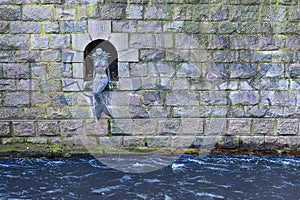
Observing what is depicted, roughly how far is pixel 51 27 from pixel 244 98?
2934 millimetres

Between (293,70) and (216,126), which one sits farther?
(216,126)

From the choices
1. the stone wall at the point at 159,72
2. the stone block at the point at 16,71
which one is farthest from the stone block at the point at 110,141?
the stone block at the point at 16,71

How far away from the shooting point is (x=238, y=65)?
5.03 metres

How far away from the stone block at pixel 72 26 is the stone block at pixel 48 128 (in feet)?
4.37

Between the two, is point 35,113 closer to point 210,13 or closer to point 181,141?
point 181,141

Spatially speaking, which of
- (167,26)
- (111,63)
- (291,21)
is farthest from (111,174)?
(291,21)

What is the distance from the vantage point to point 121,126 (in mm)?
5141

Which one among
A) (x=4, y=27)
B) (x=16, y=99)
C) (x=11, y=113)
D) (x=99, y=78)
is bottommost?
(x=11, y=113)

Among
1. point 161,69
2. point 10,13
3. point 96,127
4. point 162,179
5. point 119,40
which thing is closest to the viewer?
point 162,179

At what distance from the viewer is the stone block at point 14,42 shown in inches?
192

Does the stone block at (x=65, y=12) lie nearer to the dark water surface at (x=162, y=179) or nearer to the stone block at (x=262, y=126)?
the dark water surface at (x=162, y=179)

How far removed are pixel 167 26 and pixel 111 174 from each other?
7.12ft

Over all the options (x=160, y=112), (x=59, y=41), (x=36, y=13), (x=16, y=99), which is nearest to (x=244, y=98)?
(x=160, y=112)

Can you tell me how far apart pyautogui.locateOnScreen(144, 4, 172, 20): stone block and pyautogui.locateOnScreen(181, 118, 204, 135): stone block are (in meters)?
1.53
